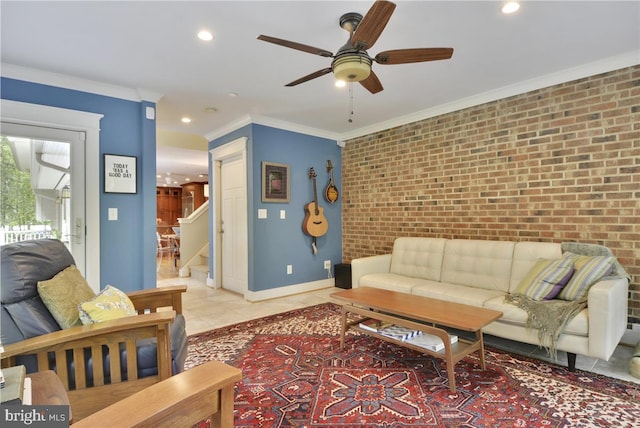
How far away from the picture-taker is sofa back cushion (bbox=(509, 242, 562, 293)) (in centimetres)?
273

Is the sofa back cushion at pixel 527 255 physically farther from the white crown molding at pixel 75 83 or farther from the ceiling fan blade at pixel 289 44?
the white crown molding at pixel 75 83

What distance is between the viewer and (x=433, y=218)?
386cm

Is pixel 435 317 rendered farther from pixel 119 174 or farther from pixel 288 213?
pixel 119 174

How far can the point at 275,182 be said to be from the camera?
14.0ft

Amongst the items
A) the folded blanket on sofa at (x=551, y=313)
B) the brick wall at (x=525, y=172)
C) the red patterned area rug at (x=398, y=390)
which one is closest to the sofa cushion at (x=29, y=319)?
the red patterned area rug at (x=398, y=390)

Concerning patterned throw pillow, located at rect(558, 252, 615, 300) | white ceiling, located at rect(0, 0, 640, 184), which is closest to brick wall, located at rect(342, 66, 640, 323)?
white ceiling, located at rect(0, 0, 640, 184)

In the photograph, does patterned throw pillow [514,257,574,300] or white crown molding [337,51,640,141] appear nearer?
patterned throw pillow [514,257,574,300]

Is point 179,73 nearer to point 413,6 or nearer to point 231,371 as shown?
point 413,6

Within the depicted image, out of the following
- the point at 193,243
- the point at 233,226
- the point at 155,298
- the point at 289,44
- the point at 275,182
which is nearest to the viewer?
the point at 289,44

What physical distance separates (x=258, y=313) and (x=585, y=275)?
2.99 m

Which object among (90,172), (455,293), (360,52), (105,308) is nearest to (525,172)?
(455,293)

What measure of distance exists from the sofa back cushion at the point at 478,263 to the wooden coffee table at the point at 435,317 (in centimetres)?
88

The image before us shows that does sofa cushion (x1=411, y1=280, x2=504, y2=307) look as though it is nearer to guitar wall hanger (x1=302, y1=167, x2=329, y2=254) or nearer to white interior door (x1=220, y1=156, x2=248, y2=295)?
guitar wall hanger (x1=302, y1=167, x2=329, y2=254)

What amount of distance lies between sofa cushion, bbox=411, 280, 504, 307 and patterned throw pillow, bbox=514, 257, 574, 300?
25 centimetres
